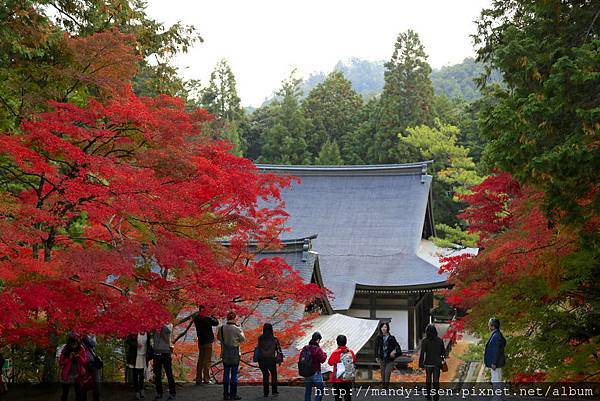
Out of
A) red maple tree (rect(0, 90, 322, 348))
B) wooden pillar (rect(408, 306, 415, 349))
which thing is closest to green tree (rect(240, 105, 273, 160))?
wooden pillar (rect(408, 306, 415, 349))

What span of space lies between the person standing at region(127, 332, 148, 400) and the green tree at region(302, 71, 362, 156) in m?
Answer: 42.5

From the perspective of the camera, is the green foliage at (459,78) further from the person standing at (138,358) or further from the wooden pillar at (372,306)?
the person standing at (138,358)

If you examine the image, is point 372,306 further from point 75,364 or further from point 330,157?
point 330,157

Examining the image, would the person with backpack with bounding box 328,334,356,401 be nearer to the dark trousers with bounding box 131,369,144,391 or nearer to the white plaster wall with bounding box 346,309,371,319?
the dark trousers with bounding box 131,369,144,391

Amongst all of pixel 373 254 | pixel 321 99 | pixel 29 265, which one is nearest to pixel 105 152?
pixel 29 265

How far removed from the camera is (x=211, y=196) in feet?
33.0

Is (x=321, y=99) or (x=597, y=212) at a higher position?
(x=321, y=99)

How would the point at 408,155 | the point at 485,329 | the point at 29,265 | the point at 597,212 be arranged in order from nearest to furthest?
the point at 597,212 → the point at 29,265 → the point at 485,329 → the point at 408,155

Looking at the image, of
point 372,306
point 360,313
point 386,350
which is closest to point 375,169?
point 372,306

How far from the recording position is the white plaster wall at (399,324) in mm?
22625

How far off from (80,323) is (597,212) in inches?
236

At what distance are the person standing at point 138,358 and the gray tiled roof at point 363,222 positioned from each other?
12270 millimetres

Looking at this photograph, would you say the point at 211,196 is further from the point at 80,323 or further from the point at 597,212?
the point at 597,212

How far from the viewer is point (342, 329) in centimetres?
1852
